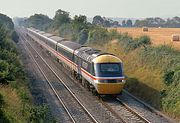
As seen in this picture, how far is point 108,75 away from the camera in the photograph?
2612 cm

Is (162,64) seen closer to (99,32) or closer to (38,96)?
(38,96)

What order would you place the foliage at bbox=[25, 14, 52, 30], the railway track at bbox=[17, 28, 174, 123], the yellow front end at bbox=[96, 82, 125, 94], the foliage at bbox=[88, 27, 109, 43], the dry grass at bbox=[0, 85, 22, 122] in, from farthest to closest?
the foliage at bbox=[25, 14, 52, 30]
the foliage at bbox=[88, 27, 109, 43]
the yellow front end at bbox=[96, 82, 125, 94]
the railway track at bbox=[17, 28, 174, 123]
the dry grass at bbox=[0, 85, 22, 122]

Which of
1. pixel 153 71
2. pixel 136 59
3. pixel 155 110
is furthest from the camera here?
pixel 136 59

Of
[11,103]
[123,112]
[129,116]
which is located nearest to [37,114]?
[11,103]

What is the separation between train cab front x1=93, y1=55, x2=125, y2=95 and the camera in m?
25.9

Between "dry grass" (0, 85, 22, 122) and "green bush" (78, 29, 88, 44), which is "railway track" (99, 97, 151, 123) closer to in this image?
"dry grass" (0, 85, 22, 122)

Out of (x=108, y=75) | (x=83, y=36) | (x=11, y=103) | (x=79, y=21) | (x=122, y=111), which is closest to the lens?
(x=11, y=103)

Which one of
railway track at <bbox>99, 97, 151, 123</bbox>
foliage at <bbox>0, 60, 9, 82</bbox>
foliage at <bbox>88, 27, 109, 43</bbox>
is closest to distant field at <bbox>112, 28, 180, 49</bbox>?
foliage at <bbox>88, 27, 109, 43</bbox>

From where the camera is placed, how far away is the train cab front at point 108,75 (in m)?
25.9

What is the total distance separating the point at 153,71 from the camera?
103 feet

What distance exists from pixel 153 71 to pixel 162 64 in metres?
1.42

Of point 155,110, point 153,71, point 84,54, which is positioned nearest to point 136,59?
point 153,71

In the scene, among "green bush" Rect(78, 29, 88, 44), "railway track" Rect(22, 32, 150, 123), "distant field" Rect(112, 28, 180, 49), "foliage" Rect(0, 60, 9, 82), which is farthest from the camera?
"green bush" Rect(78, 29, 88, 44)

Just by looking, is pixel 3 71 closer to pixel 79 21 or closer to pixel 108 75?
pixel 108 75
